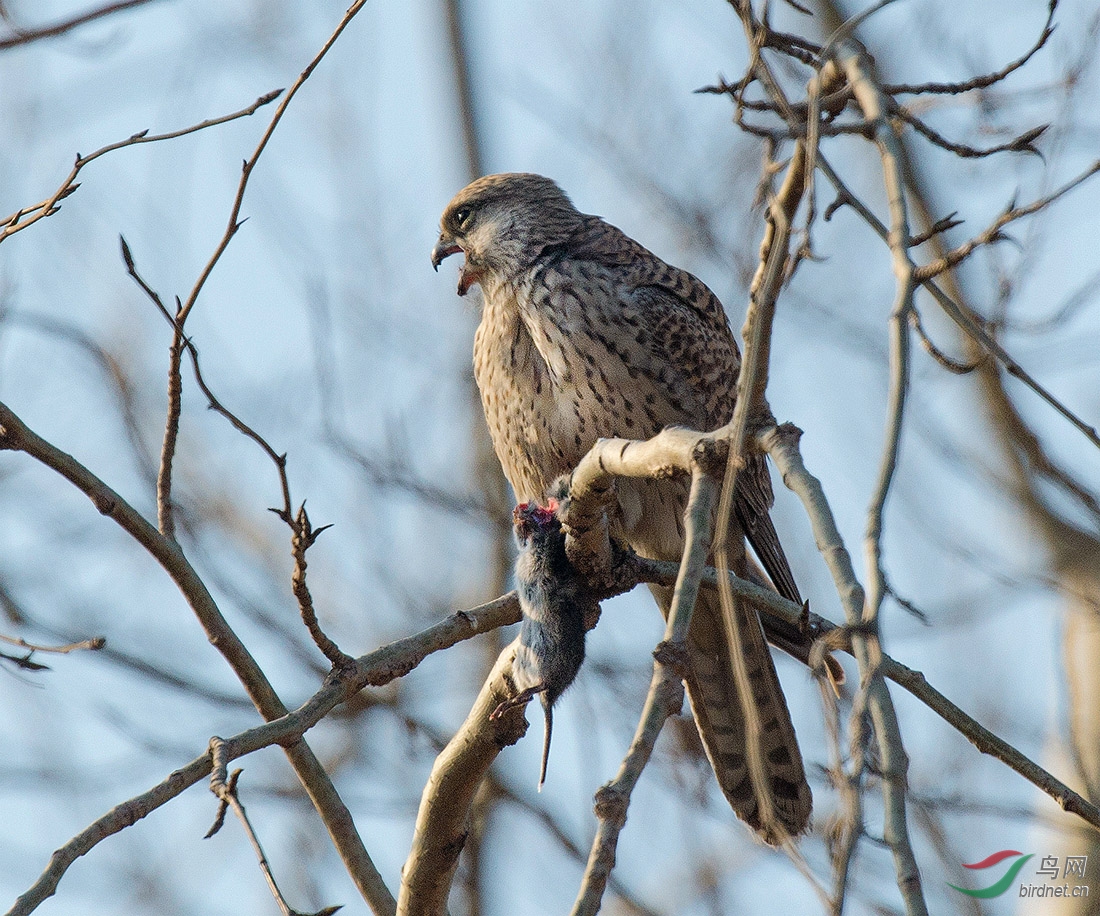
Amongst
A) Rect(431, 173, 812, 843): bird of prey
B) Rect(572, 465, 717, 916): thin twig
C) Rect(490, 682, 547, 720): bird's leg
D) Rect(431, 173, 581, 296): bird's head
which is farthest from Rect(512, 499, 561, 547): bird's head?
Rect(431, 173, 581, 296): bird's head

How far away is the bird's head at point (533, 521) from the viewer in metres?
3.14

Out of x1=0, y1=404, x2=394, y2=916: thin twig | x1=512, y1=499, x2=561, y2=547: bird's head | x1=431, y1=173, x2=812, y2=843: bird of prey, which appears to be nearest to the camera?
x1=0, y1=404, x2=394, y2=916: thin twig

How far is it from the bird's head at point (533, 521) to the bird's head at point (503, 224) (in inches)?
63.7

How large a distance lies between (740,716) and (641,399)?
1116 millimetres

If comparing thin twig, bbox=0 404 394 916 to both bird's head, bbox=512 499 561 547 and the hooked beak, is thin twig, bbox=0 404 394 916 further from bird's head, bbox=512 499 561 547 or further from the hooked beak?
the hooked beak

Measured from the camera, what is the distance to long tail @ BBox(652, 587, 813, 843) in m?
4.20

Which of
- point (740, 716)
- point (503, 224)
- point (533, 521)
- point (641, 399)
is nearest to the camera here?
point (533, 521)

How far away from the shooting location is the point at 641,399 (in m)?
4.18

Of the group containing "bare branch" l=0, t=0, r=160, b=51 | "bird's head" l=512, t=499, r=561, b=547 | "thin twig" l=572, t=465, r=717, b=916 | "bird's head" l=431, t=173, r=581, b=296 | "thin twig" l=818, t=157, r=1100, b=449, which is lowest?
"thin twig" l=572, t=465, r=717, b=916

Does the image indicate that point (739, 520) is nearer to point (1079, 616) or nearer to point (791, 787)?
point (791, 787)

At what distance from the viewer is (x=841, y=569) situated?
5.28ft

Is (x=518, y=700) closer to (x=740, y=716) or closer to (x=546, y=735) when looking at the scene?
(x=546, y=735)

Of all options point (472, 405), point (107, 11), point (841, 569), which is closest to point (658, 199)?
point (472, 405)

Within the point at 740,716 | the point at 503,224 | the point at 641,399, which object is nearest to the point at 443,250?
the point at 503,224
